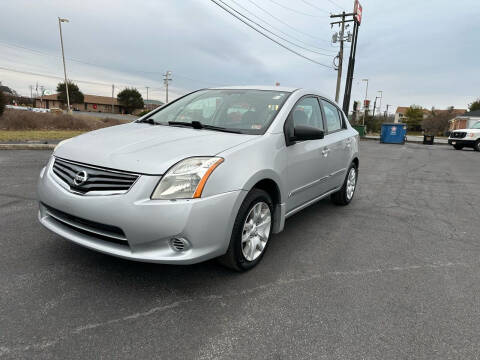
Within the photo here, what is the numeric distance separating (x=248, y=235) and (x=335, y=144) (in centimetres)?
209

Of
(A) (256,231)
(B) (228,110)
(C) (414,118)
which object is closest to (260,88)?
(B) (228,110)

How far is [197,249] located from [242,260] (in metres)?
0.57

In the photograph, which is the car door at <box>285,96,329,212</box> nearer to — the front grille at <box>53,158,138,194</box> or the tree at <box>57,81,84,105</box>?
the front grille at <box>53,158,138,194</box>

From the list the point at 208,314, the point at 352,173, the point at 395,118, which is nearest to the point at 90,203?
the point at 208,314

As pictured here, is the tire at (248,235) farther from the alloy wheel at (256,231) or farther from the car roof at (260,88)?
the car roof at (260,88)

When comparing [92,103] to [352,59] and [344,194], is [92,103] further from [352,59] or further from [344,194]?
[344,194]

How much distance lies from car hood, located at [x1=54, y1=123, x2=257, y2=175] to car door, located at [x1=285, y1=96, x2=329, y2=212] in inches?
23.6

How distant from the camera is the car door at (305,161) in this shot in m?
3.27

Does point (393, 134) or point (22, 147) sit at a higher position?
point (22, 147)

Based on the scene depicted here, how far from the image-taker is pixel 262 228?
298 centimetres

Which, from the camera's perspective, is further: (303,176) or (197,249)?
(303,176)

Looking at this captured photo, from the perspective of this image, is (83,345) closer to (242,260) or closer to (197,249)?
(197,249)

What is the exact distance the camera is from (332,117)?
4.59 m

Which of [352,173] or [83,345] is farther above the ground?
[352,173]
